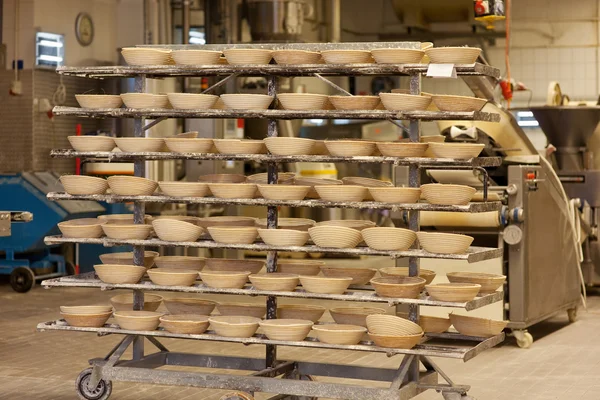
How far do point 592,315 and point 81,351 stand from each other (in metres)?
4.53

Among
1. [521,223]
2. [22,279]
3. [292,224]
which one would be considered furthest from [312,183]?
[22,279]

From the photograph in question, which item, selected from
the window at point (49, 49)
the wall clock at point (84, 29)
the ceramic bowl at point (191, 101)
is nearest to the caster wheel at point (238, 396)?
the ceramic bowl at point (191, 101)

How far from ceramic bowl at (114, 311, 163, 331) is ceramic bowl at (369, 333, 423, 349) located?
120 centimetres

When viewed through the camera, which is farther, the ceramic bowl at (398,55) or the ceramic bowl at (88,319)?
the ceramic bowl at (88,319)

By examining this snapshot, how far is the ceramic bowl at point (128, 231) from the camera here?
568 cm

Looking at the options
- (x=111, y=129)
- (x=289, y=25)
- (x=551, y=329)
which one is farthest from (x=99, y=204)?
(x=551, y=329)

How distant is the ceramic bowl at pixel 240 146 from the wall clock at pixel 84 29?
739 cm

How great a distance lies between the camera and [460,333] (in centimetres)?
549

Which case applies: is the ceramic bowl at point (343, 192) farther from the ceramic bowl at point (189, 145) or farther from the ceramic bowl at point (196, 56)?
the ceramic bowl at point (196, 56)

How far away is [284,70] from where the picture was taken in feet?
17.8

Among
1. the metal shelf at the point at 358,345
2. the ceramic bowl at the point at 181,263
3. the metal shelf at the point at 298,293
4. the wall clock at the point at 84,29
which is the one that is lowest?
the metal shelf at the point at 358,345

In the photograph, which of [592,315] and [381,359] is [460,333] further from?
[592,315]

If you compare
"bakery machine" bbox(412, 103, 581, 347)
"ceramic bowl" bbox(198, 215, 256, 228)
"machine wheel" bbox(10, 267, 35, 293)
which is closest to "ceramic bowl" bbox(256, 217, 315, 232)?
"ceramic bowl" bbox(198, 215, 256, 228)

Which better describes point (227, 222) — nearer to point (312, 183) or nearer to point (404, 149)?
point (312, 183)
